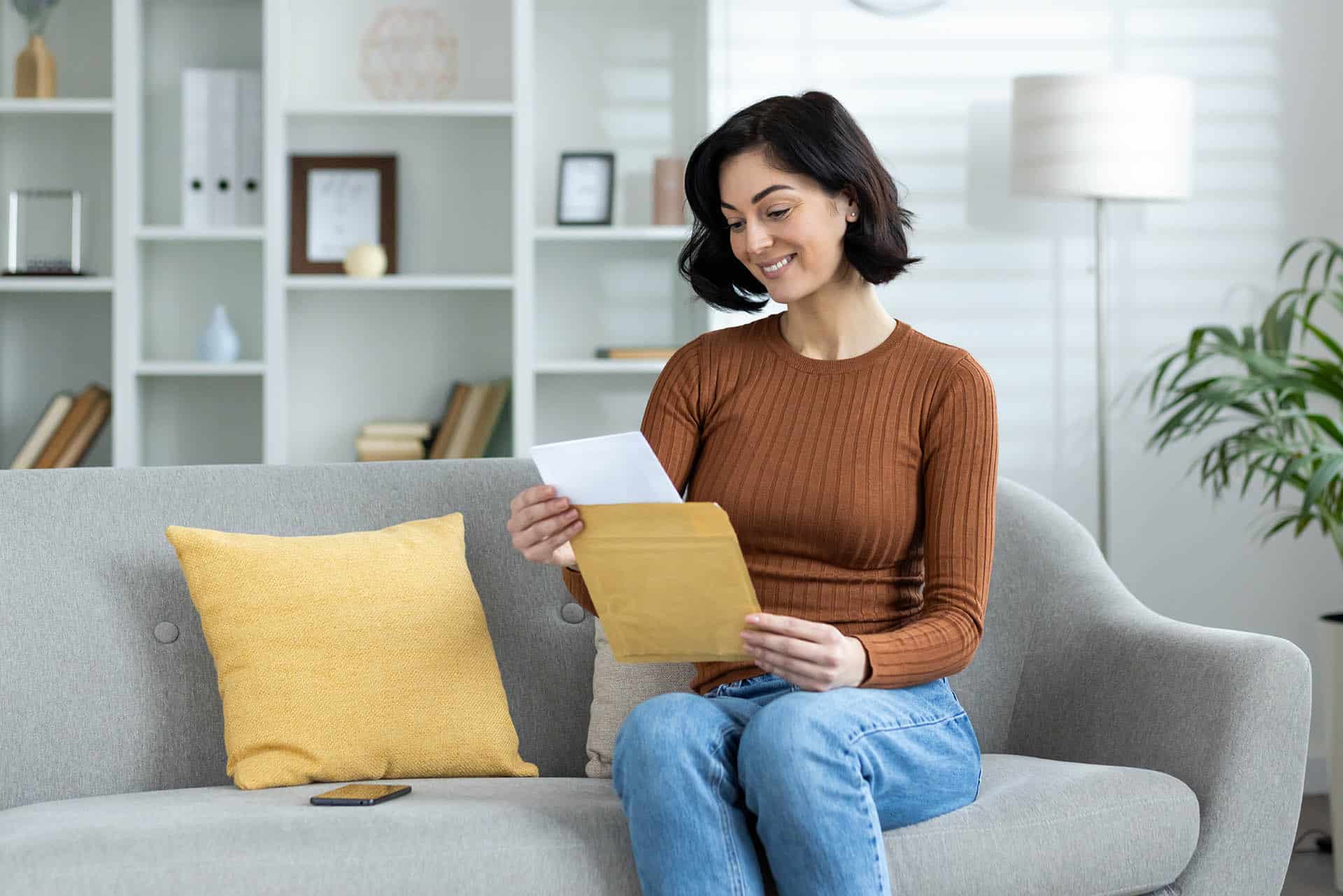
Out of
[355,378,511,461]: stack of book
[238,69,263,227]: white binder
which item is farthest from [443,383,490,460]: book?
[238,69,263,227]: white binder

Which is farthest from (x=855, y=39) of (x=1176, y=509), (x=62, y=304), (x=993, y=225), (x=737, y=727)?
(x=737, y=727)

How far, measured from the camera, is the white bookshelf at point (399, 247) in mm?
3424

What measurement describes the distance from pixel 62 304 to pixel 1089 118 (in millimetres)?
2566

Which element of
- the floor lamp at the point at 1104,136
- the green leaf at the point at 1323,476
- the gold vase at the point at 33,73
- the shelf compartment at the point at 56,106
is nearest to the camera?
the green leaf at the point at 1323,476

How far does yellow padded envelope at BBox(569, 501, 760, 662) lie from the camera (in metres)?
1.38

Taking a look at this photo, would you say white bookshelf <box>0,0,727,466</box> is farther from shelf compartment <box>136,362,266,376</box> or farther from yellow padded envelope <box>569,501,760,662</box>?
yellow padded envelope <box>569,501,760,662</box>

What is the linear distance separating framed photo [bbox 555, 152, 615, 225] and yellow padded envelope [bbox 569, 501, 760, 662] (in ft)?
6.74

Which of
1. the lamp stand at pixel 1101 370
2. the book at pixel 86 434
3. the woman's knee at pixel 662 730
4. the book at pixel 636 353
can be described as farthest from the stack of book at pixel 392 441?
the woman's knee at pixel 662 730

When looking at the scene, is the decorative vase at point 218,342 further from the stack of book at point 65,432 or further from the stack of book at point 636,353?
the stack of book at point 636,353

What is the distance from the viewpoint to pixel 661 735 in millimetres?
1418

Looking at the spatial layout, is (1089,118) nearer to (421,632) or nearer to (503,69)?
(503,69)

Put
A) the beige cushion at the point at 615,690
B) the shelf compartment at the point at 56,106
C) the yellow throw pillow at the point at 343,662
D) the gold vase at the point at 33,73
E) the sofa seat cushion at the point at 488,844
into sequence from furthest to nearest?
1. the gold vase at the point at 33,73
2. the shelf compartment at the point at 56,106
3. the beige cushion at the point at 615,690
4. the yellow throw pillow at the point at 343,662
5. the sofa seat cushion at the point at 488,844

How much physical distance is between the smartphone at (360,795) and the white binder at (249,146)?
2044 mm

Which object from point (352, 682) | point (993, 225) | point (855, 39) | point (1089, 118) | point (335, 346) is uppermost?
point (855, 39)
